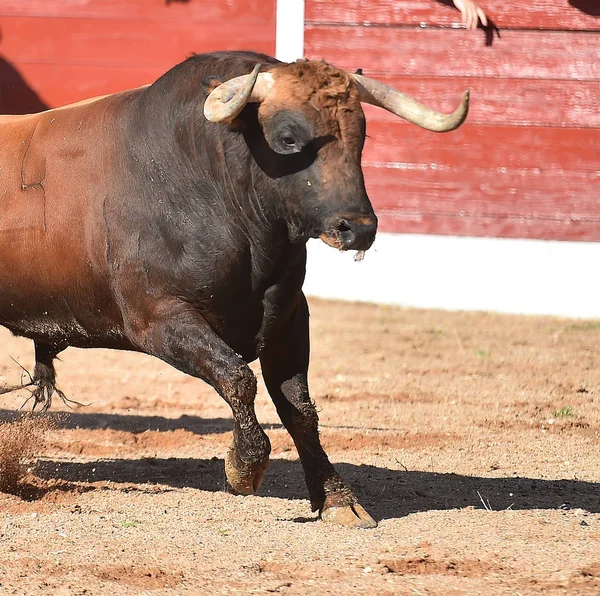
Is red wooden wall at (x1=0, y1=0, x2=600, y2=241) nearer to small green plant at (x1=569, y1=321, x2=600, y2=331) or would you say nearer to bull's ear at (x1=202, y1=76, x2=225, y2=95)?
small green plant at (x1=569, y1=321, x2=600, y2=331)

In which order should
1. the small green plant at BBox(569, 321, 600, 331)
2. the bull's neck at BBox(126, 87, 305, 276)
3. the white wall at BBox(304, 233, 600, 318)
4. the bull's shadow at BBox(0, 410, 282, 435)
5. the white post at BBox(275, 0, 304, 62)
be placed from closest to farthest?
the bull's neck at BBox(126, 87, 305, 276)
the bull's shadow at BBox(0, 410, 282, 435)
the small green plant at BBox(569, 321, 600, 331)
the white wall at BBox(304, 233, 600, 318)
the white post at BBox(275, 0, 304, 62)

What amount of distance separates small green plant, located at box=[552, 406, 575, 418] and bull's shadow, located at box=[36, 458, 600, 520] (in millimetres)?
1448

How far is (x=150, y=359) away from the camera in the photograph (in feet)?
29.9

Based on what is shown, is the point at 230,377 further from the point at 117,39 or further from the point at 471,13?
the point at 117,39

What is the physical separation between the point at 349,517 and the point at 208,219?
1.26 meters

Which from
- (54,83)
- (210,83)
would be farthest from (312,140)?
(54,83)

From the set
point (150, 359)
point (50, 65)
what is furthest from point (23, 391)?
point (50, 65)

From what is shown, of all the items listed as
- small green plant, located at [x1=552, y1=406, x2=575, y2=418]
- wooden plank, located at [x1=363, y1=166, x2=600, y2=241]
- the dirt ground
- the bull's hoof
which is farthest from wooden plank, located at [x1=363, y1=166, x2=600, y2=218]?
the bull's hoof

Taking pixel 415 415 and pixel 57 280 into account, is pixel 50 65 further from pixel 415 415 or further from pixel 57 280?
pixel 57 280

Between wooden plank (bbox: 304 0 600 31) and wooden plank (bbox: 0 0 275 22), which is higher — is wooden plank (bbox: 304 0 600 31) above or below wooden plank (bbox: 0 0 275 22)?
above

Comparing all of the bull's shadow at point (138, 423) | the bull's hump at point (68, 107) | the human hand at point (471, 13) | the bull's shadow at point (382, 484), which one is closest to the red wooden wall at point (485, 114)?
the human hand at point (471, 13)

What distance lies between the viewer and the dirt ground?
3990 mm

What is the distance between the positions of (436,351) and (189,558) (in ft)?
16.7

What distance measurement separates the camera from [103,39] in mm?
11312
